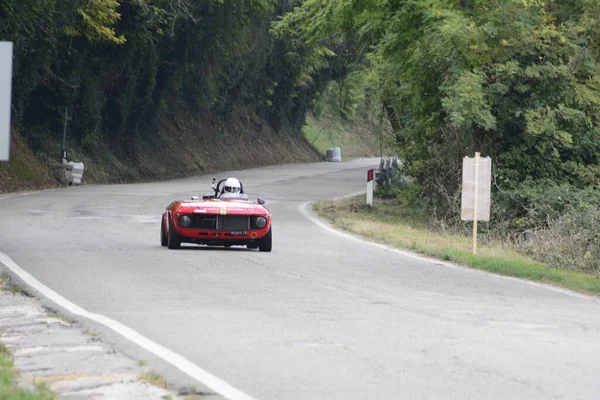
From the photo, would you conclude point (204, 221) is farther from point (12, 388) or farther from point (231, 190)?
point (12, 388)

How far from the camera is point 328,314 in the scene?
1108 cm

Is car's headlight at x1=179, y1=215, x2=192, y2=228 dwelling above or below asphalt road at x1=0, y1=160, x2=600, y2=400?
above

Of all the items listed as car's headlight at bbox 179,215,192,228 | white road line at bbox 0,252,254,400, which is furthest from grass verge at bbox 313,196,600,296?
white road line at bbox 0,252,254,400

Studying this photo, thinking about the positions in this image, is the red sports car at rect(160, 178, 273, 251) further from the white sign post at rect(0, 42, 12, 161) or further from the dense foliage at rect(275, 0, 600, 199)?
the dense foliage at rect(275, 0, 600, 199)

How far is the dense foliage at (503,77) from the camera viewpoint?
25344mm

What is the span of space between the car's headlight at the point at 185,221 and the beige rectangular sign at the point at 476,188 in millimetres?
4665

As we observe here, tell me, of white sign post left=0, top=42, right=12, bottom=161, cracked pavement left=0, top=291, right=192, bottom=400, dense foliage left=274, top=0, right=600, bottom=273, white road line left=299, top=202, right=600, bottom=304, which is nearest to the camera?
cracked pavement left=0, top=291, right=192, bottom=400

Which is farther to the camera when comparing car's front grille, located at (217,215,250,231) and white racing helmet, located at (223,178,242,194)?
white racing helmet, located at (223,178,242,194)

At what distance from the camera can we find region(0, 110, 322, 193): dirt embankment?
1519 inches

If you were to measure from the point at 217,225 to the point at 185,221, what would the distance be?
1.67 ft

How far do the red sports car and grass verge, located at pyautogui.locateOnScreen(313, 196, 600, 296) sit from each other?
2.89 m

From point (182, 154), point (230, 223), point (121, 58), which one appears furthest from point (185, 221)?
point (182, 154)

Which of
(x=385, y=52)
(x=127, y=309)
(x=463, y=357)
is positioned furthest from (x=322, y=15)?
(x=463, y=357)

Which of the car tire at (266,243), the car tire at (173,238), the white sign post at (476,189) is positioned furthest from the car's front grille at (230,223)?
the white sign post at (476,189)
